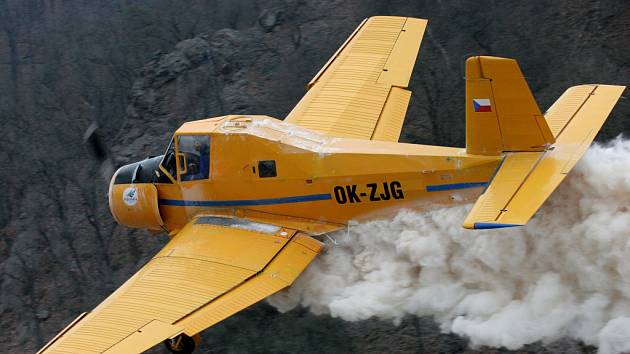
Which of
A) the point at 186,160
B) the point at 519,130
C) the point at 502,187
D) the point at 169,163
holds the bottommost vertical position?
the point at 169,163

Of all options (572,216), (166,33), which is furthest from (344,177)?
(166,33)

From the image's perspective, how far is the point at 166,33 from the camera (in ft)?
63.6

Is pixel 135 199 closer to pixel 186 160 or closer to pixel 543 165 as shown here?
pixel 186 160

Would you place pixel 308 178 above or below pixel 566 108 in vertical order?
below

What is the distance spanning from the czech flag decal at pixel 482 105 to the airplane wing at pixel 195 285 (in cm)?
304

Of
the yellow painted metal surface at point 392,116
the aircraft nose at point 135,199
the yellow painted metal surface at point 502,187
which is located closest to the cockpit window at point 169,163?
the aircraft nose at point 135,199

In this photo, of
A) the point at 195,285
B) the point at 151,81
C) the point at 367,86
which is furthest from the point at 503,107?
the point at 151,81

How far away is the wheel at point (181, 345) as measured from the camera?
37.4 feet

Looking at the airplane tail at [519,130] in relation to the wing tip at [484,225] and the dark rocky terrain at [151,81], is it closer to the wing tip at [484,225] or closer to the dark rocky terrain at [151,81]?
the wing tip at [484,225]

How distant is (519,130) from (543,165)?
640mm

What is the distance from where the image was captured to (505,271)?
10.7 meters

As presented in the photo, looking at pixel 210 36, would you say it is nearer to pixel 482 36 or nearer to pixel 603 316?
pixel 482 36

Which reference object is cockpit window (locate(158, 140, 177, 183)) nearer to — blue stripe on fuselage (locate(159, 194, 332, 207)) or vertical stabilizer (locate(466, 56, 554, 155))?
blue stripe on fuselage (locate(159, 194, 332, 207))

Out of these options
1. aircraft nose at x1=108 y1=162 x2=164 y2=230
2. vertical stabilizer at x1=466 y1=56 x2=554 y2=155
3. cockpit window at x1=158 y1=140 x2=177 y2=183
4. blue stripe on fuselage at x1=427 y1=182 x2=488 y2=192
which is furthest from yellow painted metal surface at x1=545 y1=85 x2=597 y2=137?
aircraft nose at x1=108 y1=162 x2=164 y2=230
